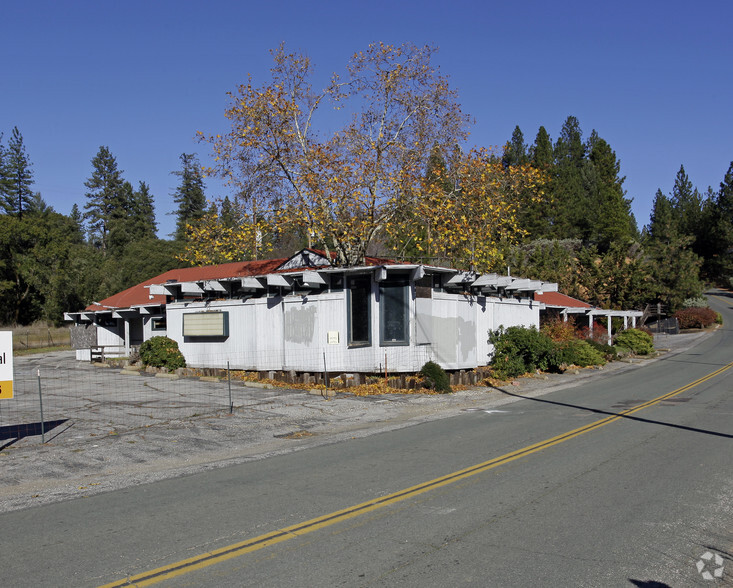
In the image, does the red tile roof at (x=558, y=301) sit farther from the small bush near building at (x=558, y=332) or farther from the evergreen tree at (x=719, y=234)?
the evergreen tree at (x=719, y=234)

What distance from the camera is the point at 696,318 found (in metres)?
63.4

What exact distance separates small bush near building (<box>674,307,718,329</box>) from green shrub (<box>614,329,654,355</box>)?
29.1 meters

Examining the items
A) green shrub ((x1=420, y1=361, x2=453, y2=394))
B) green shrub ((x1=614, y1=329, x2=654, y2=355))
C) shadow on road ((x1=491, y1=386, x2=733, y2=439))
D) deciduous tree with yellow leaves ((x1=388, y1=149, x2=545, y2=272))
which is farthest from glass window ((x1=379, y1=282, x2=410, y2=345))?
green shrub ((x1=614, y1=329, x2=654, y2=355))

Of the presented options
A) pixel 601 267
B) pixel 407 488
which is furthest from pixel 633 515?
pixel 601 267

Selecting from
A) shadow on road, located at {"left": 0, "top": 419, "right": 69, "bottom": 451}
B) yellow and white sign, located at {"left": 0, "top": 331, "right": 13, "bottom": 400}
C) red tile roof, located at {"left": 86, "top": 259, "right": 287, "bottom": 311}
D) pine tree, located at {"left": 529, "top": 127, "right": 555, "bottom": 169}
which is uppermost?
pine tree, located at {"left": 529, "top": 127, "right": 555, "bottom": 169}

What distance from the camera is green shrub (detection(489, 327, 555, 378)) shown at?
23.8 m

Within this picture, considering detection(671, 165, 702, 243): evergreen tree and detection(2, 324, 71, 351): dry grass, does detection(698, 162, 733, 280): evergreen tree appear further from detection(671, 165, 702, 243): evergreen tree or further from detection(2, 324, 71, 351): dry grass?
detection(2, 324, 71, 351): dry grass

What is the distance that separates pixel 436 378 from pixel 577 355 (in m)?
12.2

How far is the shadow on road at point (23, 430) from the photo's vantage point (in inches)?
484

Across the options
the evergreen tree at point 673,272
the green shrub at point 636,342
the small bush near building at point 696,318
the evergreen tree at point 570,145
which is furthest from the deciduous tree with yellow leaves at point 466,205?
the evergreen tree at point 570,145

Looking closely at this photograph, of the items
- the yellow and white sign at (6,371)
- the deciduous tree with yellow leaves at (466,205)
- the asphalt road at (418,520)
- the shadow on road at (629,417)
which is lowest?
the shadow on road at (629,417)

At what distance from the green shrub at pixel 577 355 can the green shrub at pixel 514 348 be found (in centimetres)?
233

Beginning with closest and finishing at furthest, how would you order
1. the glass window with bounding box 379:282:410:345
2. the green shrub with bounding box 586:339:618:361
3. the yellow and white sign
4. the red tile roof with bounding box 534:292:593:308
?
the yellow and white sign, the glass window with bounding box 379:282:410:345, the green shrub with bounding box 586:339:618:361, the red tile roof with bounding box 534:292:593:308

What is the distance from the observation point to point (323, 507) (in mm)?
7215
